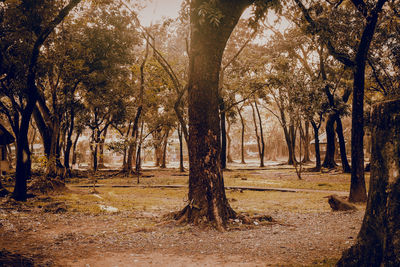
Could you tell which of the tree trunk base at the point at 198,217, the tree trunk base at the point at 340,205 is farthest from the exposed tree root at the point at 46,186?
the tree trunk base at the point at 340,205

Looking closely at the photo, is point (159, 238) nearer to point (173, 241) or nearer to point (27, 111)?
point (173, 241)

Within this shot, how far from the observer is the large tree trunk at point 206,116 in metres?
6.54

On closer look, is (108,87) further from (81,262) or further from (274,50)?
(81,262)

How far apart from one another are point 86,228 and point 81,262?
8.03 ft

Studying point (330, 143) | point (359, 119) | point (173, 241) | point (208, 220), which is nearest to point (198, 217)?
point (208, 220)

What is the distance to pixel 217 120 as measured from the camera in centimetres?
675

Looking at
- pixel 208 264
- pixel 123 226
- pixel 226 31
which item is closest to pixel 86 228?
pixel 123 226

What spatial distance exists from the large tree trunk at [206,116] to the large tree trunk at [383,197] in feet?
11.9

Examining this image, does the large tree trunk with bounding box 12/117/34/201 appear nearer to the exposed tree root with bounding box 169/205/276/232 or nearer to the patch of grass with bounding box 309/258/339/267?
the exposed tree root with bounding box 169/205/276/232

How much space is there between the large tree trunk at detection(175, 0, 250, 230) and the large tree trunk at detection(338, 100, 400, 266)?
3.62m

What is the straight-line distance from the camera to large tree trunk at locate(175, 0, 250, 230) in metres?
6.54

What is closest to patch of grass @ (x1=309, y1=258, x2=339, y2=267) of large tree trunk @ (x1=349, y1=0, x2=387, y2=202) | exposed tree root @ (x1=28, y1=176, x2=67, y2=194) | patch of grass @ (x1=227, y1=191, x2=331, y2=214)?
patch of grass @ (x1=227, y1=191, x2=331, y2=214)

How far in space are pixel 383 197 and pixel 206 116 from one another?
4.11m

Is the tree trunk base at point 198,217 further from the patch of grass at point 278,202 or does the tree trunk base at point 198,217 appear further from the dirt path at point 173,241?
the patch of grass at point 278,202
